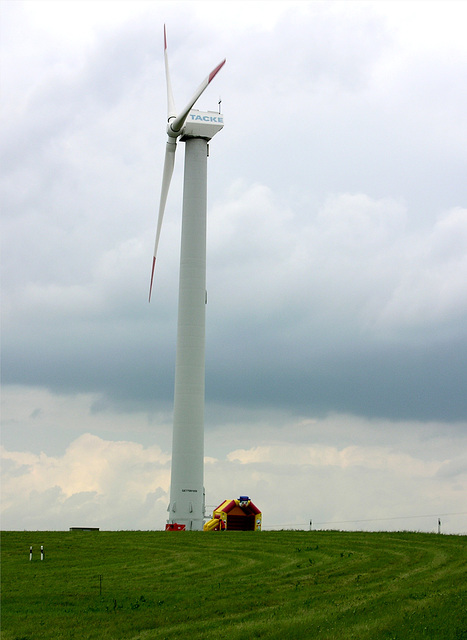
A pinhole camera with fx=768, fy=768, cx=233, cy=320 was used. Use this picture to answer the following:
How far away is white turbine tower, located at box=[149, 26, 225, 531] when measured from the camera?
74.4 metres

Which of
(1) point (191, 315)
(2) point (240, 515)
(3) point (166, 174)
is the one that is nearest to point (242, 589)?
(2) point (240, 515)

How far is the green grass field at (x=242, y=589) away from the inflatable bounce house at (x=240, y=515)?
20155 millimetres

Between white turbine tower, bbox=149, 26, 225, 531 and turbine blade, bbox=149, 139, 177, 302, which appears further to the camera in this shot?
turbine blade, bbox=149, 139, 177, 302

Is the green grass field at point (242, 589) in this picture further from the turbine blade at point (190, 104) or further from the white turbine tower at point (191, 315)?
the turbine blade at point (190, 104)

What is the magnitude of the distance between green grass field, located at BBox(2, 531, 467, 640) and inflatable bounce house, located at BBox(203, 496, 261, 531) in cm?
2015

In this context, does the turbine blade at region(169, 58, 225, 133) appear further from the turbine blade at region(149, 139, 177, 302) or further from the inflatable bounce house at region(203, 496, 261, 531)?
the inflatable bounce house at region(203, 496, 261, 531)

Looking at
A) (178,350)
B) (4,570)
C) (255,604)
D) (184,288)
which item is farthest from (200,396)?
(255,604)

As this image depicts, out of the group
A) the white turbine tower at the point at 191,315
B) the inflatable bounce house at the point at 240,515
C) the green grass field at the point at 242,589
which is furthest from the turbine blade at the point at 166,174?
the green grass field at the point at 242,589

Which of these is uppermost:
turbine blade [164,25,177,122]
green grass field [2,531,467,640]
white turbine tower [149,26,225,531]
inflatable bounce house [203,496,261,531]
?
turbine blade [164,25,177,122]

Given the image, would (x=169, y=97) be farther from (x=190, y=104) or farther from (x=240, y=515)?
(x=240, y=515)

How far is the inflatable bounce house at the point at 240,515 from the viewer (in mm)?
73875

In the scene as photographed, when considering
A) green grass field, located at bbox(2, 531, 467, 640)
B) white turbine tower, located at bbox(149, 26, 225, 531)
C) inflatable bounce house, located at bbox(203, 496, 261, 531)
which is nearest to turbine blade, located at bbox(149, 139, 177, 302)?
white turbine tower, located at bbox(149, 26, 225, 531)

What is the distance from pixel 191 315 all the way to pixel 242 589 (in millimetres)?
45638

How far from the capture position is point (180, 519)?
73.6m
